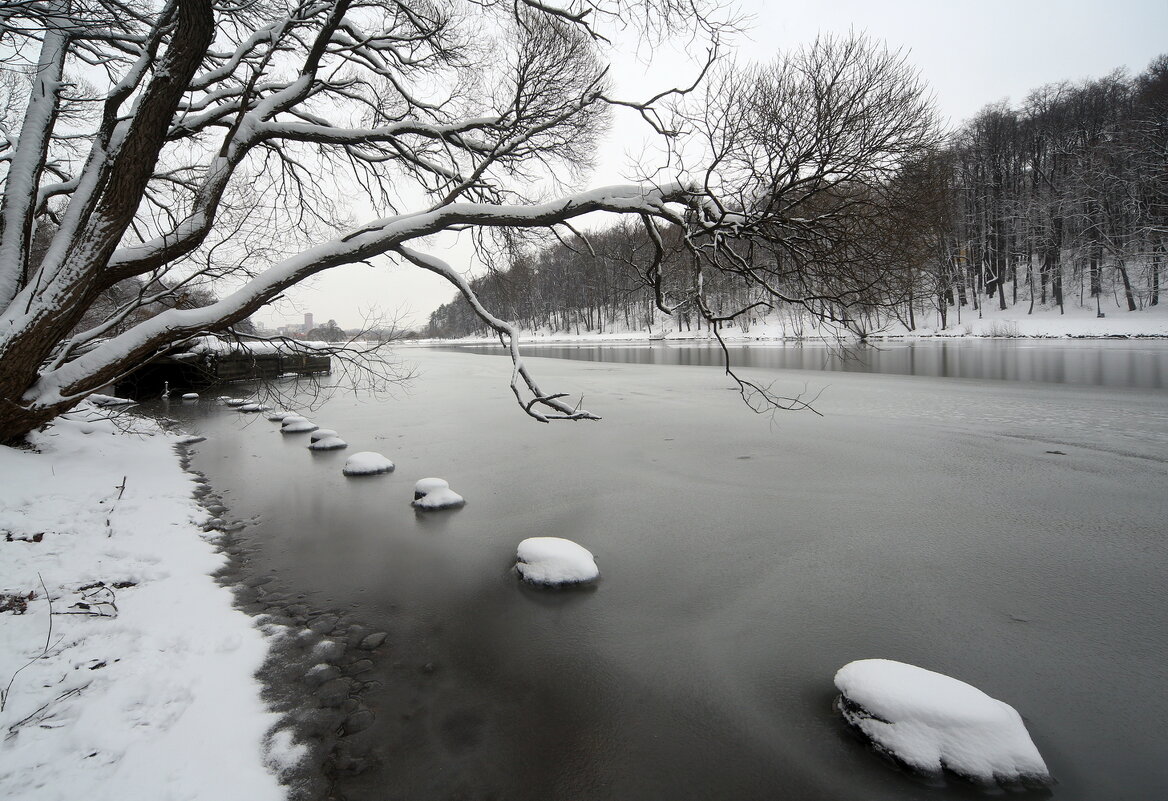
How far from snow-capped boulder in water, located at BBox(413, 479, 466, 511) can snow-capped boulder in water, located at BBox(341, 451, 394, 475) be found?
159 cm

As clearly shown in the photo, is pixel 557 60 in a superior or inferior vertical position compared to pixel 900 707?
superior

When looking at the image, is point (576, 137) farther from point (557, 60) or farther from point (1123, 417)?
point (1123, 417)

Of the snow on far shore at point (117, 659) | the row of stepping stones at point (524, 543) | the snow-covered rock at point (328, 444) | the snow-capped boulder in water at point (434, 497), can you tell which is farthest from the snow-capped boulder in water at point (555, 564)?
the snow-covered rock at point (328, 444)

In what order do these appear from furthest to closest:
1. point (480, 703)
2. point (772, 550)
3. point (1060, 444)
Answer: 1. point (1060, 444)
2. point (772, 550)
3. point (480, 703)

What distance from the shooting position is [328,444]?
9.92 metres

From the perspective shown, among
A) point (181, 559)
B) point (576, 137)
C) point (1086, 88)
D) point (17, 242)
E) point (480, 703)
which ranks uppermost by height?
point (1086, 88)

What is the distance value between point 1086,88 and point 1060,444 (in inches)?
1757

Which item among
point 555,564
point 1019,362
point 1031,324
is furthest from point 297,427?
point 1031,324

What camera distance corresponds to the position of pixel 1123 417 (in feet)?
32.6

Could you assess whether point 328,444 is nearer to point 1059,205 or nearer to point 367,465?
point 367,465

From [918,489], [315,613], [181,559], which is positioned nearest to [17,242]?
[181,559]

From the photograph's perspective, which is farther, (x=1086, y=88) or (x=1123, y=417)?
(x=1086, y=88)

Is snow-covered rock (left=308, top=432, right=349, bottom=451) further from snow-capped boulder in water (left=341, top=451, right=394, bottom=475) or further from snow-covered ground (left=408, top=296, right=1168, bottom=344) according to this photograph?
snow-covered ground (left=408, top=296, right=1168, bottom=344)

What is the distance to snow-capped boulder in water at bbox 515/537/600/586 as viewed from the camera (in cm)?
443
